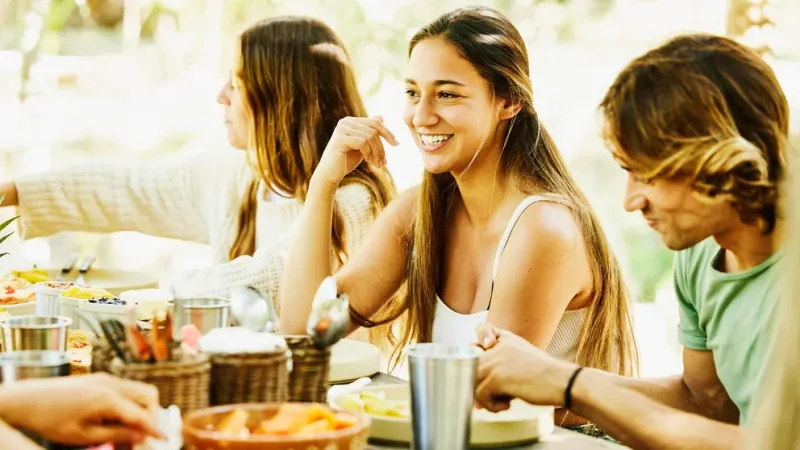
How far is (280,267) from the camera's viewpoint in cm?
264

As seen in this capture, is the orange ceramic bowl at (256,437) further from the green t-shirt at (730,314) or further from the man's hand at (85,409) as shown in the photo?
the green t-shirt at (730,314)

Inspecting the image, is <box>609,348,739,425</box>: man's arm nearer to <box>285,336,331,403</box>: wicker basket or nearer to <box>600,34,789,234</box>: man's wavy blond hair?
<box>600,34,789,234</box>: man's wavy blond hair

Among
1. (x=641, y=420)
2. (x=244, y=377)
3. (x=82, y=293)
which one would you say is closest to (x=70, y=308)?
(x=82, y=293)

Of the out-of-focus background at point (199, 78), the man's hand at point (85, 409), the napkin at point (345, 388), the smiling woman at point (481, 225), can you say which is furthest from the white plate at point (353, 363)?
the out-of-focus background at point (199, 78)

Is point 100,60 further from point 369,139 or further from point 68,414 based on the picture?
point 68,414

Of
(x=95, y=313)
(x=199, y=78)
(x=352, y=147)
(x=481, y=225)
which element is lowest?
(x=95, y=313)

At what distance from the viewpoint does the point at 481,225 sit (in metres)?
2.33

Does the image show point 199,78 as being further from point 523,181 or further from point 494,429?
point 494,429

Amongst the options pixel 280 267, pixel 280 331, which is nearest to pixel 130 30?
pixel 280 267

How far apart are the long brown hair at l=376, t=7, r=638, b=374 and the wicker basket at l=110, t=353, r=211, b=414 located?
1.04 metres

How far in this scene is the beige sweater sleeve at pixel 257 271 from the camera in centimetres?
256

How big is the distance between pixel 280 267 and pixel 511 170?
654mm

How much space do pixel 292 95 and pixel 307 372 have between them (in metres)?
1.52

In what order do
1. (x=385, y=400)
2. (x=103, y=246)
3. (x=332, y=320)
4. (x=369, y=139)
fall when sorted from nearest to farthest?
1. (x=332, y=320)
2. (x=385, y=400)
3. (x=369, y=139)
4. (x=103, y=246)
